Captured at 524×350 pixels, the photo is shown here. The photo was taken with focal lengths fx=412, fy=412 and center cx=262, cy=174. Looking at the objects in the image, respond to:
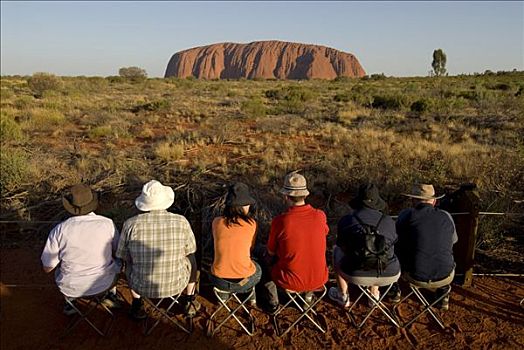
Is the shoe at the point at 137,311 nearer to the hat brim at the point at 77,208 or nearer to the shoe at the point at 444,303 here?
the hat brim at the point at 77,208

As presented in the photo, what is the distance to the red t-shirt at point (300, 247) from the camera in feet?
11.3

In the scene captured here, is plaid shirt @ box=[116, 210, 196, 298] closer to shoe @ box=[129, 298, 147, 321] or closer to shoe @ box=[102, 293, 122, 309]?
shoe @ box=[129, 298, 147, 321]

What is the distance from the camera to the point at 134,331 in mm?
3723

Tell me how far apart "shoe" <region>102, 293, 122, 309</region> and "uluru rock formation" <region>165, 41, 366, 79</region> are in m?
101

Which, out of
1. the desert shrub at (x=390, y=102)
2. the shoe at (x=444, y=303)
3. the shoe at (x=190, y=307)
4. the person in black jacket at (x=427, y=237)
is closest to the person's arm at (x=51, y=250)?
the shoe at (x=190, y=307)

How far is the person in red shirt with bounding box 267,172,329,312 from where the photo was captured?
3443 mm

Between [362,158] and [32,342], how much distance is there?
7.24 metres

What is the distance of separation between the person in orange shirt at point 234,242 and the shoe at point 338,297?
3.14 ft

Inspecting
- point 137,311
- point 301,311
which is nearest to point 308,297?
point 301,311

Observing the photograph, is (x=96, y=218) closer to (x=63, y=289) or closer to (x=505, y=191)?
(x=63, y=289)

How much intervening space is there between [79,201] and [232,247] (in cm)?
132

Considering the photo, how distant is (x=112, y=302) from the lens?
13.1 feet

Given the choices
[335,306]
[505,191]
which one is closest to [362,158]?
[505,191]

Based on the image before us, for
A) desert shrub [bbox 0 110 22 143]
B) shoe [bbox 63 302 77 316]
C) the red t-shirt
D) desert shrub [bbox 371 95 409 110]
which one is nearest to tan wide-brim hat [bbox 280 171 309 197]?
the red t-shirt
